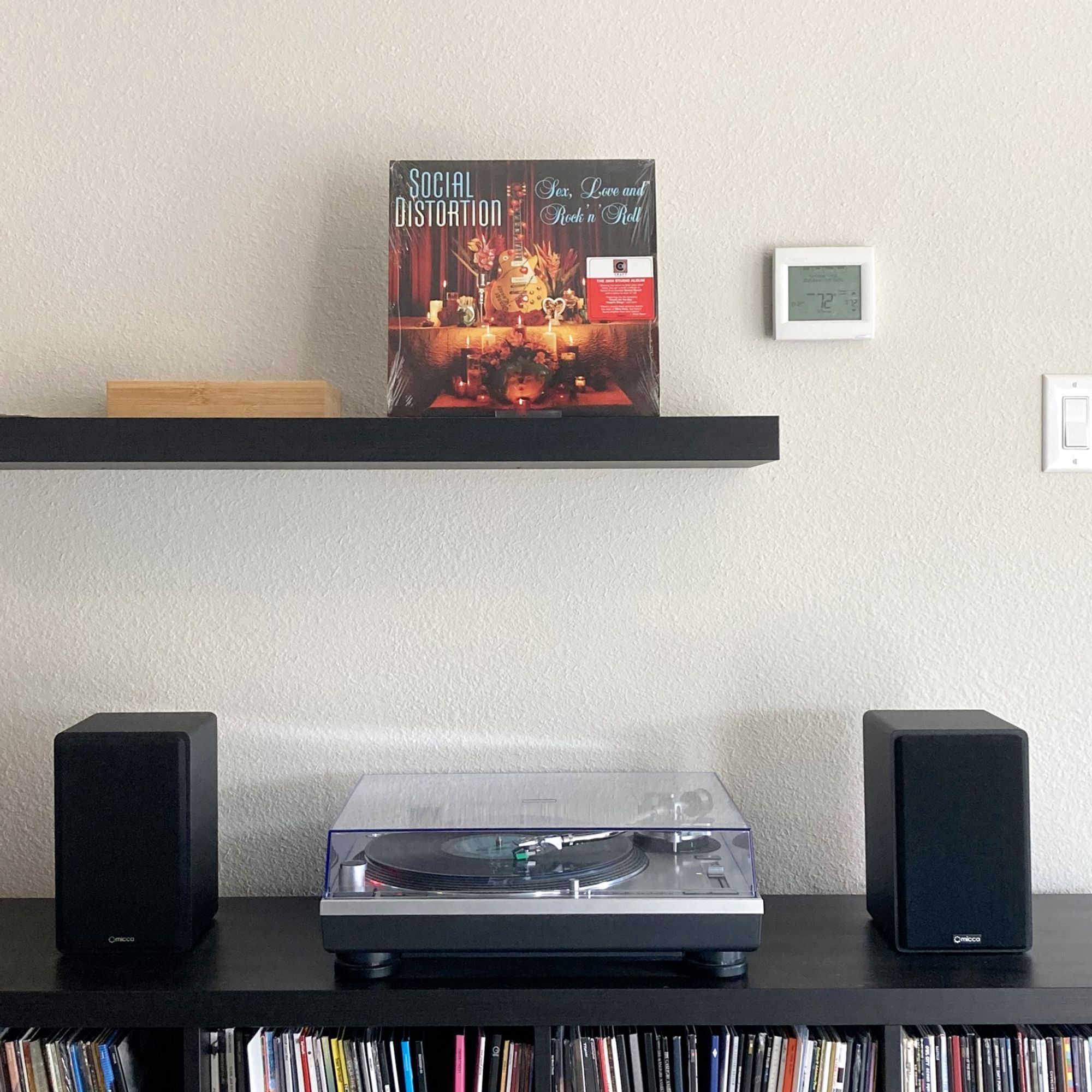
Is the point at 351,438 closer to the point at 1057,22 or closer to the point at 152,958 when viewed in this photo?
the point at 152,958

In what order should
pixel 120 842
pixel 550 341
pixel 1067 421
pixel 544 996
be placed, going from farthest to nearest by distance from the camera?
pixel 1067 421, pixel 550 341, pixel 120 842, pixel 544 996

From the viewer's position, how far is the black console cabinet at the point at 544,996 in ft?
3.64

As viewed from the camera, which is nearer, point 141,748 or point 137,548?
point 141,748

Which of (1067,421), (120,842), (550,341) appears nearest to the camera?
(120,842)

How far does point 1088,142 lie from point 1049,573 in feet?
1.97

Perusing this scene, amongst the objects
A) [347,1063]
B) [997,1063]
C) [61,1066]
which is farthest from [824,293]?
[61,1066]

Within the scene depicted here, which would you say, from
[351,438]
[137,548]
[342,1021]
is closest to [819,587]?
[351,438]

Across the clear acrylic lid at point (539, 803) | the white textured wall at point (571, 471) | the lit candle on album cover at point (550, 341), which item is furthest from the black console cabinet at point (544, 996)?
the lit candle on album cover at point (550, 341)

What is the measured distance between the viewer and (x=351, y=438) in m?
1.24

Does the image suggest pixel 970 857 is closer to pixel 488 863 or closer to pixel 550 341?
pixel 488 863

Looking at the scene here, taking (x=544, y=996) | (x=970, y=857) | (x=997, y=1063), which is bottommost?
(x=997, y=1063)

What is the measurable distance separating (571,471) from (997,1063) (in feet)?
2.88

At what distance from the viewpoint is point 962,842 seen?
121cm

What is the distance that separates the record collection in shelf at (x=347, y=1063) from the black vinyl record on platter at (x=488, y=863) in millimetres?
171
